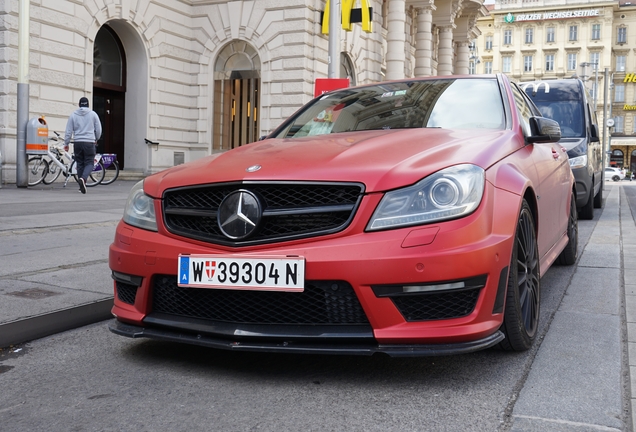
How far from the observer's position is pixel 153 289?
10.3 ft

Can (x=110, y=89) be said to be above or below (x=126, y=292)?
above

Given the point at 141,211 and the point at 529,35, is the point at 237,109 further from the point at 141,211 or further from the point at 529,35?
the point at 529,35

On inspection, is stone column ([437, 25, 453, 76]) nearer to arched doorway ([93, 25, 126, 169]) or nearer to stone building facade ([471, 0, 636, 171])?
arched doorway ([93, 25, 126, 169])

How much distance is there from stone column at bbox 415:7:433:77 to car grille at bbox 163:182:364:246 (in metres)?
34.2

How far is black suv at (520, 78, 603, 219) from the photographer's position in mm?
10844

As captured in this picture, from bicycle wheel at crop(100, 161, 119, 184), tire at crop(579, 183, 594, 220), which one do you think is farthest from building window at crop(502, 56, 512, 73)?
tire at crop(579, 183, 594, 220)

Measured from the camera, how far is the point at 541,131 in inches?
159

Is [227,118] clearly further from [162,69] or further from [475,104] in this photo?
Result: [475,104]

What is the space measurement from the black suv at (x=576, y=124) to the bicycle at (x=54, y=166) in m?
9.34

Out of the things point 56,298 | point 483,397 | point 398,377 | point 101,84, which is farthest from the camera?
point 101,84

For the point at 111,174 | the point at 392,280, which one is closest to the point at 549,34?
the point at 111,174

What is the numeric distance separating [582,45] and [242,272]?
273ft

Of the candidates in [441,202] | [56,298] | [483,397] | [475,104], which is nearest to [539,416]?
[483,397]

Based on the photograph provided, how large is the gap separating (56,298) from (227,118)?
20711mm
